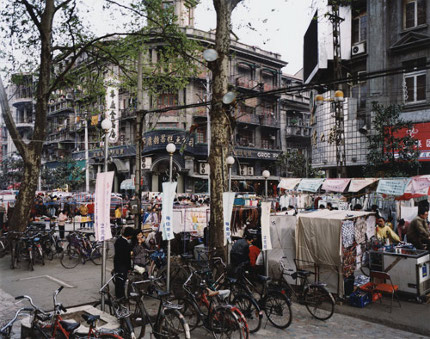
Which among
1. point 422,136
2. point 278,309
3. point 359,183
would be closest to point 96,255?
point 278,309

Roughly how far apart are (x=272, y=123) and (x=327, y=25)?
60.0ft

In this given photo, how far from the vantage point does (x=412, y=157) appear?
727 inches

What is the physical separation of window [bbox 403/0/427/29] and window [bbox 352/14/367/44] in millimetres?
2760

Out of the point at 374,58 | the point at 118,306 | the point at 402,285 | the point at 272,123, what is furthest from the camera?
the point at 272,123

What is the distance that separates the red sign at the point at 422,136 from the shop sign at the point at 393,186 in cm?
640

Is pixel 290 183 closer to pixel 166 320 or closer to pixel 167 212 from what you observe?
pixel 167 212

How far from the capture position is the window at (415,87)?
857 inches

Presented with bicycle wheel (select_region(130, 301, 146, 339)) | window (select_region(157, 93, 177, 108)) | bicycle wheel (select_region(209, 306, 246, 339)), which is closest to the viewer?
bicycle wheel (select_region(209, 306, 246, 339))

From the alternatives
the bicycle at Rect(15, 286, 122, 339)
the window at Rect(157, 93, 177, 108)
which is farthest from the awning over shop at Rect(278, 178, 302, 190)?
the window at Rect(157, 93, 177, 108)

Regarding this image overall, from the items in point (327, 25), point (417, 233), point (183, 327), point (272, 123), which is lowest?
point (183, 327)

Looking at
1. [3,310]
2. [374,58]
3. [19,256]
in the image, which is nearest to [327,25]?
[374,58]

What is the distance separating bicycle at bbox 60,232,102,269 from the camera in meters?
13.5

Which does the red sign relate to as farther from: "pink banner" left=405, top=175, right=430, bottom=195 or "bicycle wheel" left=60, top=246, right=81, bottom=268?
"bicycle wheel" left=60, top=246, right=81, bottom=268

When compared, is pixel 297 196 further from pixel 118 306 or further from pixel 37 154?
pixel 118 306
